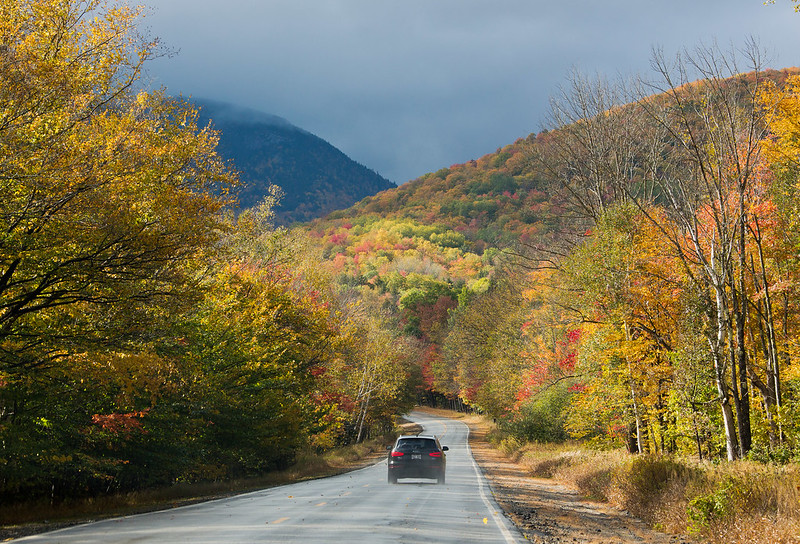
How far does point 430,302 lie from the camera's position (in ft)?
328

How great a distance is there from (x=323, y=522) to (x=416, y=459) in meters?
10.8

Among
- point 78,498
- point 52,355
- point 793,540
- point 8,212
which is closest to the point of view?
point 793,540

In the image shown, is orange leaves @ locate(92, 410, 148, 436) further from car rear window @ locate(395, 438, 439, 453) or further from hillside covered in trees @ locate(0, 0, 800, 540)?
car rear window @ locate(395, 438, 439, 453)

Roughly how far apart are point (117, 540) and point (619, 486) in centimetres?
1242

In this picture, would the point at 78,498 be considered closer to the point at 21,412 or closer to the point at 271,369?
the point at 21,412

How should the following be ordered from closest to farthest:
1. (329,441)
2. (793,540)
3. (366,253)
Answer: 1. (793,540)
2. (329,441)
3. (366,253)

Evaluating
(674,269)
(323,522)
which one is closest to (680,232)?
(674,269)

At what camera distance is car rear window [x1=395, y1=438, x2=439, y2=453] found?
2153cm

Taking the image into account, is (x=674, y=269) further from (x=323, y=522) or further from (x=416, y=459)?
(x=323, y=522)

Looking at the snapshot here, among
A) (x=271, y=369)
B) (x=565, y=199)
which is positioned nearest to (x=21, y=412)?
(x=271, y=369)

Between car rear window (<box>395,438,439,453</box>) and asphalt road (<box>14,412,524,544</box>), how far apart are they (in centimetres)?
336

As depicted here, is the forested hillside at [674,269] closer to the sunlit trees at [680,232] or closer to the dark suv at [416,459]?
the sunlit trees at [680,232]

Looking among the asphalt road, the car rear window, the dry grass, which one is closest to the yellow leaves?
the dry grass

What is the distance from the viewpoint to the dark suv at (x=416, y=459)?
837 inches
